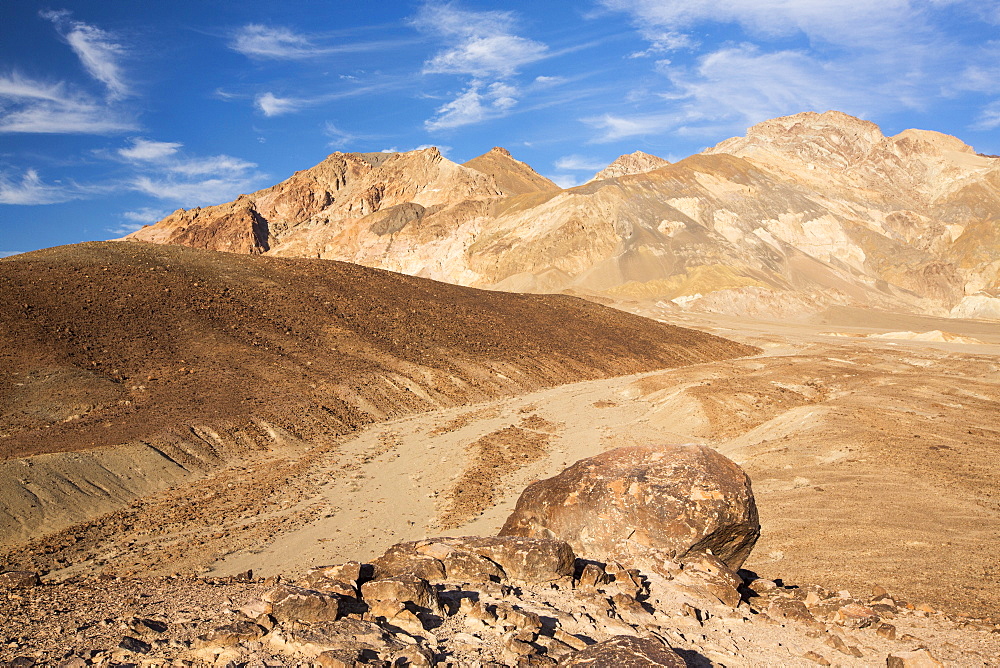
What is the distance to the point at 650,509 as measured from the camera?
9.34 meters

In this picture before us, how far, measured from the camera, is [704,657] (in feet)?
21.3

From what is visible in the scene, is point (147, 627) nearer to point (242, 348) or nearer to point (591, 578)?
point (591, 578)

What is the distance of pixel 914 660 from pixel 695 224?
90.7 meters

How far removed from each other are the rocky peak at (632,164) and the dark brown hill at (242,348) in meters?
138

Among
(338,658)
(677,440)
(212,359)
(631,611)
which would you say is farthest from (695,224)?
(338,658)

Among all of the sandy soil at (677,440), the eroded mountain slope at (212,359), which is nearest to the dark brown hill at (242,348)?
the eroded mountain slope at (212,359)

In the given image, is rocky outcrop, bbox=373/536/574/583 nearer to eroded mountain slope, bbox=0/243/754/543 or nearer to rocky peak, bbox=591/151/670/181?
eroded mountain slope, bbox=0/243/754/543

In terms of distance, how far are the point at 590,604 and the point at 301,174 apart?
13598 centimetres

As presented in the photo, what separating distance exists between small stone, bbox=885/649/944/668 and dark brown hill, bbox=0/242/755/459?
16.7m

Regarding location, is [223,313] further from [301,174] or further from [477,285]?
[301,174]

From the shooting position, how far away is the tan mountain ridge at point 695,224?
84.2m

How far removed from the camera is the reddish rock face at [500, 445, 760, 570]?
913 centimetres

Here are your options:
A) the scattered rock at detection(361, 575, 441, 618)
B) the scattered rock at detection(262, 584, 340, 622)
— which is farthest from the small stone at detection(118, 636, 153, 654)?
the scattered rock at detection(361, 575, 441, 618)

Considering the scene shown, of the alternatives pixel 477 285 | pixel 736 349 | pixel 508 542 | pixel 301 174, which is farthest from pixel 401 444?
pixel 301 174
